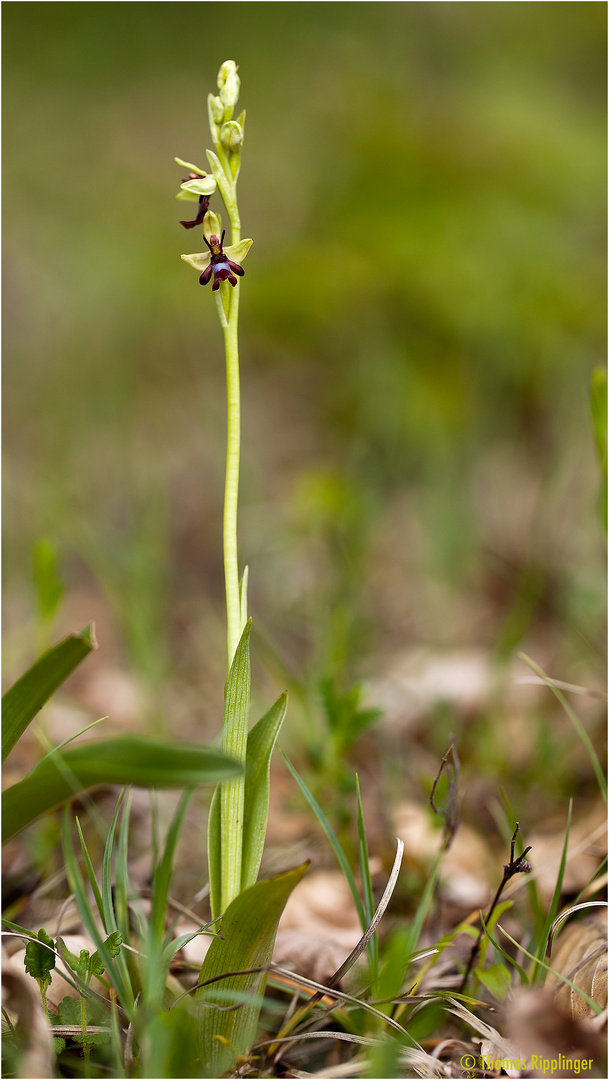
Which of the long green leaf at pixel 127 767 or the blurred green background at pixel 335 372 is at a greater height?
the blurred green background at pixel 335 372

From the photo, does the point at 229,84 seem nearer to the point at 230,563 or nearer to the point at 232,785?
the point at 230,563

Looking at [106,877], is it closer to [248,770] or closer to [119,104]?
[248,770]

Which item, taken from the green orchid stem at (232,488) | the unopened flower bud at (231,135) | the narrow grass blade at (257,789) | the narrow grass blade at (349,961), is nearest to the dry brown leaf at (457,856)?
the narrow grass blade at (349,961)

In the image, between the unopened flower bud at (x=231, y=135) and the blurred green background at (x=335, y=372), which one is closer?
→ the unopened flower bud at (x=231, y=135)

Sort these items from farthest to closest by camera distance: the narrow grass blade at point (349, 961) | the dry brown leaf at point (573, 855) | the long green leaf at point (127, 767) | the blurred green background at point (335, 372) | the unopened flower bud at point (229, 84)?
1. the blurred green background at point (335, 372)
2. the dry brown leaf at point (573, 855)
3. the unopened flower bud at point (229, 84)
4. the narrow grass blade at point (349, 961)
5. the long green leaf at point (127, 767)

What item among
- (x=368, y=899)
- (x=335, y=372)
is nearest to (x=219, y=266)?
(x=368, y=899)

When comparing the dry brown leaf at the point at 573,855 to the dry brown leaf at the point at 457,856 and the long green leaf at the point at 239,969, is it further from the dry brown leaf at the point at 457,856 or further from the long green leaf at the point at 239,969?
the long green leaf at the point at 239,969

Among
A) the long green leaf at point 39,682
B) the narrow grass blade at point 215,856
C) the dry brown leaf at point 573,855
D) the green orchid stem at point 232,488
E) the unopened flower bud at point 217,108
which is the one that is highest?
the unopened flower bud at point 217,108

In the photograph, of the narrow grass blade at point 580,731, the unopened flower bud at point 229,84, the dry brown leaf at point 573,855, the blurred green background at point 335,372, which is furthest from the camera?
the blurred green background at point 335,372
